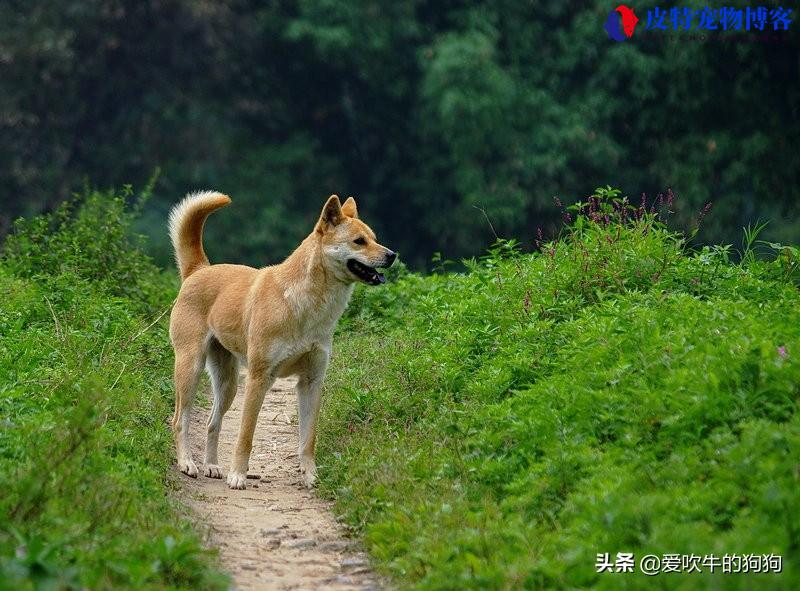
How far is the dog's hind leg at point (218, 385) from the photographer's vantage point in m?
7.71

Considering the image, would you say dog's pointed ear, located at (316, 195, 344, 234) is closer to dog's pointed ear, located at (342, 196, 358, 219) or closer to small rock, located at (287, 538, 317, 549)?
dog's pointed ear, located at (342, 196, 358, 219)

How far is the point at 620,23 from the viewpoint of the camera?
22.6 metres

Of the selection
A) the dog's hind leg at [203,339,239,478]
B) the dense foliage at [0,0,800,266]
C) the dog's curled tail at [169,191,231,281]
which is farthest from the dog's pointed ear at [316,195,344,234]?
the dense foliage at [0,0,800,266]

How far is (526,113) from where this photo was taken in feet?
74.1

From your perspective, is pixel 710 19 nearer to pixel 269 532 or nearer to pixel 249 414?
pixel 249 414


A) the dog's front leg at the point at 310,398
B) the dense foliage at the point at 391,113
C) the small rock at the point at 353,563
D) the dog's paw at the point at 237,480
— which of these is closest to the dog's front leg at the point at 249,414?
the dog's paw at the point at 237,480

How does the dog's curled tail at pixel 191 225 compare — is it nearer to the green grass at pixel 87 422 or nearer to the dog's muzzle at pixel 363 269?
the green grass at pixel 87 422

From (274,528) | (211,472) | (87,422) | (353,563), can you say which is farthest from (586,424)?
(211,472)

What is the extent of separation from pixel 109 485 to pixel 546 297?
3811mm

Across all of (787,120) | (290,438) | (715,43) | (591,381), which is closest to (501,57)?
(715,43)

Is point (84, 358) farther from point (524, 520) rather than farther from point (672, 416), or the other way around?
point (672, 416)

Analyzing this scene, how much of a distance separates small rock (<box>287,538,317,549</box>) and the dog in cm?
126

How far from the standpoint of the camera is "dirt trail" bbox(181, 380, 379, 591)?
17.6 feet

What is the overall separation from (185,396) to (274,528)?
5.70 feet
